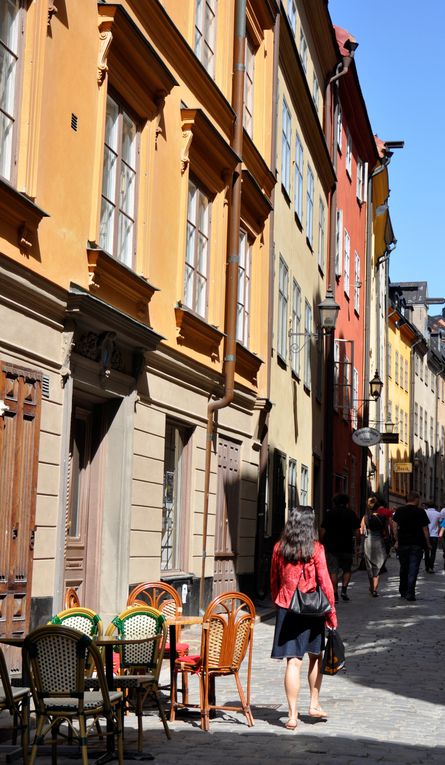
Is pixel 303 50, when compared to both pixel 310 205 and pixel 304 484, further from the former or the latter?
pixel 304 484

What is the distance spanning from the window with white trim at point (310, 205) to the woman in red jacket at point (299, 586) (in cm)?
1746

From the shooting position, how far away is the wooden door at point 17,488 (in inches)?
388

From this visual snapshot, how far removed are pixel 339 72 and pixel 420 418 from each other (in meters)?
36.9

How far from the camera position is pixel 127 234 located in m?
13.0

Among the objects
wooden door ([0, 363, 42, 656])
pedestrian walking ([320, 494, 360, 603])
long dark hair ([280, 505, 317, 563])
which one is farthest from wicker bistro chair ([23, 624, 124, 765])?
pedestrian walking ([320, 494, 360, 603])

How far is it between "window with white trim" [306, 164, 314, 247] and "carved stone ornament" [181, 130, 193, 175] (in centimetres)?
1117

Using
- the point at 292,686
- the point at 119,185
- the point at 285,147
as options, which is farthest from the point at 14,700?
the point at 285,147

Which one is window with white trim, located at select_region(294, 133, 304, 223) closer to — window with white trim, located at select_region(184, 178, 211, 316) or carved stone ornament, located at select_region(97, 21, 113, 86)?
window with white trim, located at select_region(184, 178, 211, 316)

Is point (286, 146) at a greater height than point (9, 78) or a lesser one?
greater

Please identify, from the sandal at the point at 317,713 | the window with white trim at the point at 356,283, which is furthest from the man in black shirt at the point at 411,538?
the window with white trim at the point at 356,283

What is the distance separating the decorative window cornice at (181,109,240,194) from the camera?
591 inches

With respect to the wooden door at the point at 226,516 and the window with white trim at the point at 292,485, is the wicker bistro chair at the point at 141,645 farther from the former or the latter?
the window with white trim at the point at 292,485

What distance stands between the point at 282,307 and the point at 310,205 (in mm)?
5096

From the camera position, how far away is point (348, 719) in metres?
9.14
